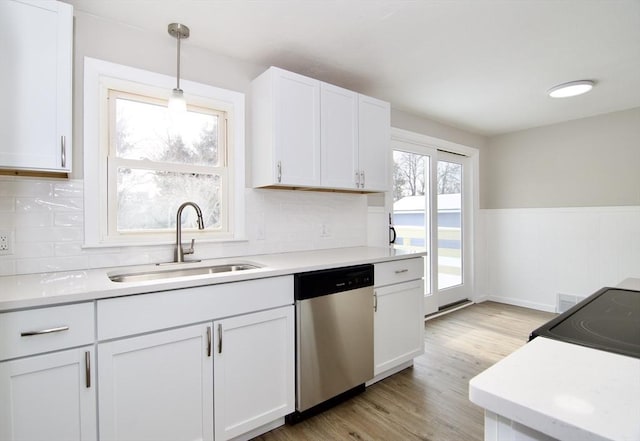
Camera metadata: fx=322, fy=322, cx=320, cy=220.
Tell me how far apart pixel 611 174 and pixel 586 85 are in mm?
1518

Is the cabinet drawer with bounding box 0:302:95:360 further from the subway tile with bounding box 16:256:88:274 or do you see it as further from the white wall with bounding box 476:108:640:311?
the white wall with bounding box 476:108:640:311

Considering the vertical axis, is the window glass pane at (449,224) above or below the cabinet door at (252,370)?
above

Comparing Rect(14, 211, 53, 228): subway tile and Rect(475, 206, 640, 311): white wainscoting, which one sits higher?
Rect(14, 211, 53, 228): subway tile

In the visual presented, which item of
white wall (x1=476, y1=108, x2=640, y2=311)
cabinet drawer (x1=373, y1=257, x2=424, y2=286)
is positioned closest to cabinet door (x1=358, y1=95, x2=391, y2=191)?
cabinet drawer (x1=373, y1=257, x2=424, y2=286)

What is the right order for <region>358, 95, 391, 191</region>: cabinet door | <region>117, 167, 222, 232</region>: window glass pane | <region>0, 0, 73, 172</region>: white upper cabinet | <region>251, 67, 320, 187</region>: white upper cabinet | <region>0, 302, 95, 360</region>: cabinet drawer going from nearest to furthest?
<region>0, 302, 95, 360</region>: cabinet drawer → <region>0, 0, 73, 172</region>: white upper cabinet → <region>117, 167, 222, 232</region>: window glass pane → <region>251, 67, 320, 187</region>: white upper cabinet → <region>358, 95, 391, 191</region>: cabinet door

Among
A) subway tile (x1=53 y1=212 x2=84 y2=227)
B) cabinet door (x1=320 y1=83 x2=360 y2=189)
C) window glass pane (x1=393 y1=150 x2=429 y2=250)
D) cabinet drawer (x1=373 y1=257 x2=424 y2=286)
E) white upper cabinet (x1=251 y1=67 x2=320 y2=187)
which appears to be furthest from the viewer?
window glass pane (x1=393 y1=150 x2=429 y2=250)

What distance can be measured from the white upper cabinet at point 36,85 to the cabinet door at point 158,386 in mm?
910

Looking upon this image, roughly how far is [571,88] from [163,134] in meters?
3.39

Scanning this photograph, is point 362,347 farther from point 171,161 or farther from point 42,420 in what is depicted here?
point 171,161

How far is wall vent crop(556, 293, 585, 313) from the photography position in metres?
3.93

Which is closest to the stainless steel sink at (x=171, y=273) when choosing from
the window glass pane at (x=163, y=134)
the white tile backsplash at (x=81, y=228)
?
the white tile backsplash at (x=81, y=228)

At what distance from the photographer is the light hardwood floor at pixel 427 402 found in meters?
1.84

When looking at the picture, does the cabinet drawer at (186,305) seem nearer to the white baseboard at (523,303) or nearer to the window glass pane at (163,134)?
the window glass pane at (163,134)

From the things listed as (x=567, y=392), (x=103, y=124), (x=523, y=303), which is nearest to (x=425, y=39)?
(x=103, y=124)
